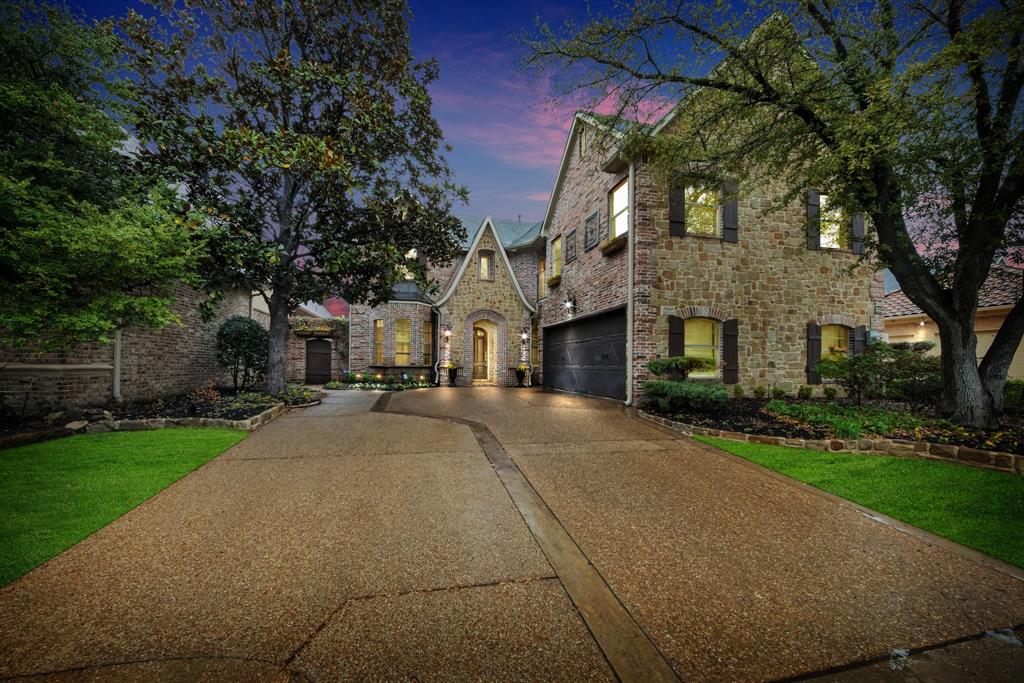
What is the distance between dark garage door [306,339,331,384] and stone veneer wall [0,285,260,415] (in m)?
3.92

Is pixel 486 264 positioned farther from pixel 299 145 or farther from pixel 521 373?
pixel 299 145

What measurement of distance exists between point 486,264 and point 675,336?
Answer: 8.73 meters

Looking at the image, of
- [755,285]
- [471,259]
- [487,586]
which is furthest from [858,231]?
[487,586]

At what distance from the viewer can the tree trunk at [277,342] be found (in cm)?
897

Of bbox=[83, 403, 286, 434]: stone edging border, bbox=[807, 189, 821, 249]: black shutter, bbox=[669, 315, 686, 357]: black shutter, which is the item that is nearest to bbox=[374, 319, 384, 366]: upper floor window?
bbox=[83, 403, 286, 434]: stone edging border

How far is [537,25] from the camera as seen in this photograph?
6098 millimetres

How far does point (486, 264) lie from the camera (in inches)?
596

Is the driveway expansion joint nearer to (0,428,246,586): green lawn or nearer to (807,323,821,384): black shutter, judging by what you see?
(0,428,246,586): green lawn

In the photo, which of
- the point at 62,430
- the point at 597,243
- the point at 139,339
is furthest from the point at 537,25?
the point at 139,339

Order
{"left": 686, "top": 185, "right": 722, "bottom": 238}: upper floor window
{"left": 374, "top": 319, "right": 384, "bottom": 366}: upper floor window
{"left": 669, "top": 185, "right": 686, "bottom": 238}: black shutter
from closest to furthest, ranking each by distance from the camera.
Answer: {"left": 669, "top": 185, "right": 686, "bottom": 238}: black shutter
{"left": 686, "top": 185, "right": 722, "bottom": 238}: upper floor window
{"left": 374, "top": 319, "right": 384, "bottom": 366}: upper floor window

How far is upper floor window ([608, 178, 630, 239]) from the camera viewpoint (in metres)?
9.23

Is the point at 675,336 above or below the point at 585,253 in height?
below

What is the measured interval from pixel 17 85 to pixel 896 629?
11.0m

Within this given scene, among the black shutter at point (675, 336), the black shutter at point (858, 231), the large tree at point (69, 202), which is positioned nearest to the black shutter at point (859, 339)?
the black shutter at point (858, 231)
